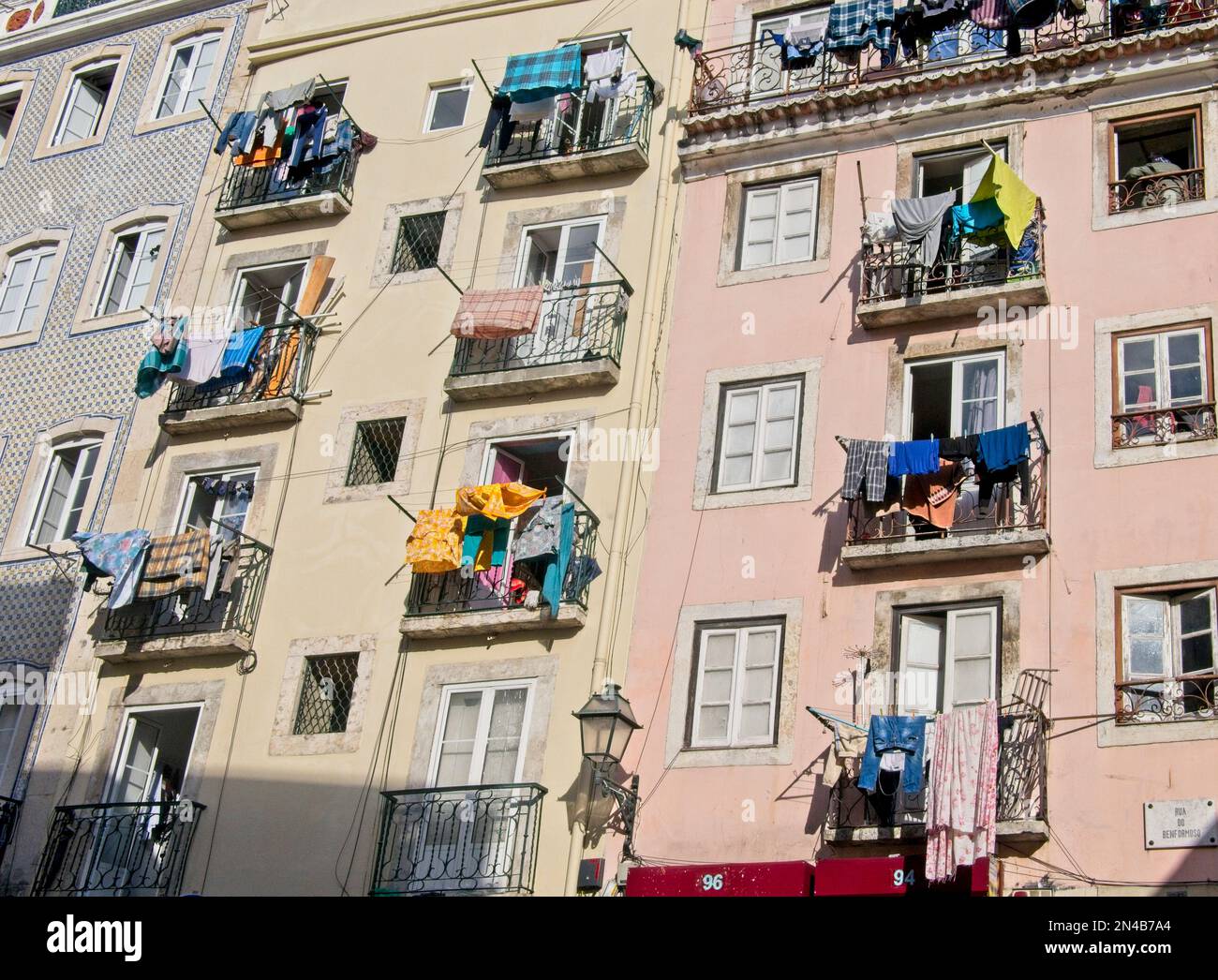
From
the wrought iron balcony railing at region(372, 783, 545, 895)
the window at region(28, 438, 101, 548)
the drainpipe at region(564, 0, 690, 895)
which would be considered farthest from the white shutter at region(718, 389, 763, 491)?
the window at region(28, 438, 101, 548)

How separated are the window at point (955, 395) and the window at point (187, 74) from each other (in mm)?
13161

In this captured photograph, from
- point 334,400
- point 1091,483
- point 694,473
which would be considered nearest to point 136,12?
point 334,400

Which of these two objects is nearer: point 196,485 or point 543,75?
point 196,485

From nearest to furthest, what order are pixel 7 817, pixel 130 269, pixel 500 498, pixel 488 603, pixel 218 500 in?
pixel 500 498, pixel 488 603, pixel 7 817, pixel 218 500, pixel 130 269

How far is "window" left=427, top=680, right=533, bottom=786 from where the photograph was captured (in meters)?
21.0

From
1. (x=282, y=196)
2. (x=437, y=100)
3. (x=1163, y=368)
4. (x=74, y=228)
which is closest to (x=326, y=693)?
(x=282, y=196)

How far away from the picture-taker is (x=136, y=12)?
30.2 m

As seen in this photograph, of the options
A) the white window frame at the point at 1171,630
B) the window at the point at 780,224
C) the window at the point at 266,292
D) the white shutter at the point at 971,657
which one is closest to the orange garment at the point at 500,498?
the window at the point at 780,224

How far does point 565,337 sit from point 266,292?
5.48m

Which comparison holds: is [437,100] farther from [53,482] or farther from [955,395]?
[955,395]

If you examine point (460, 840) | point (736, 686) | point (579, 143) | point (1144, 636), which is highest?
point (579, 143)

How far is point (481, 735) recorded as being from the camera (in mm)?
21234

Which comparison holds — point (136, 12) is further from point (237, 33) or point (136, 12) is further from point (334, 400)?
point (334, 400)
